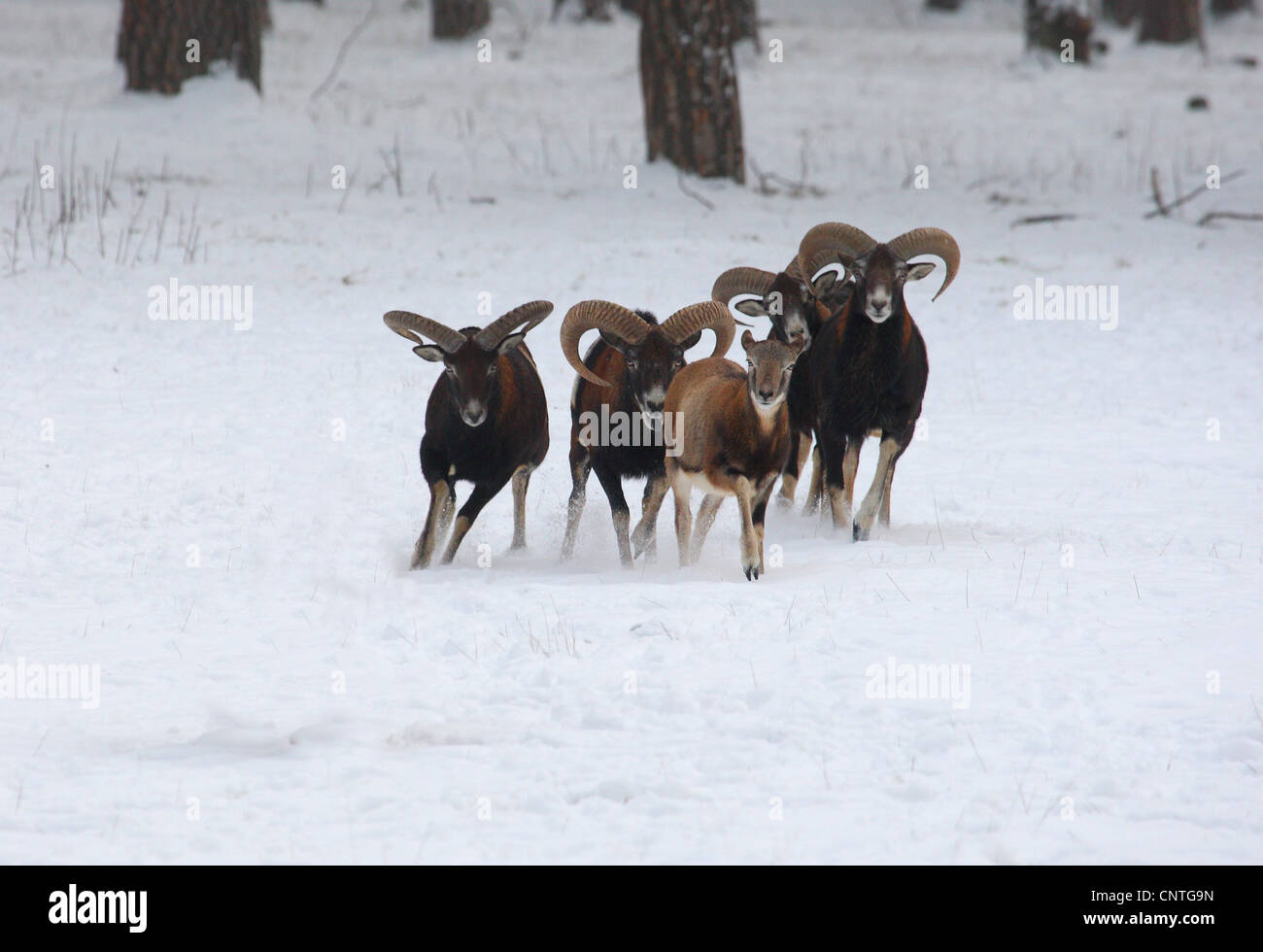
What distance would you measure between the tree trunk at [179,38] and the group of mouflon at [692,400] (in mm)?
13091

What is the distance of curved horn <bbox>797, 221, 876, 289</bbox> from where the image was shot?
11.3 m

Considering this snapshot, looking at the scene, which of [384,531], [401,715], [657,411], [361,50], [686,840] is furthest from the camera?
[361,50]

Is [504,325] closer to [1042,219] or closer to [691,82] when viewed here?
[691,82]

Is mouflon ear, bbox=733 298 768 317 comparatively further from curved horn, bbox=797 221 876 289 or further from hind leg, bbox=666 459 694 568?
hind leg, bbox=666 459 694 568

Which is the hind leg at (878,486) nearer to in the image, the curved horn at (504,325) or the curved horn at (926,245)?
the curved horn at (926,245)

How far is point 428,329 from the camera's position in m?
10.4

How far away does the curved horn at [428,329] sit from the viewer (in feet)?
33.9

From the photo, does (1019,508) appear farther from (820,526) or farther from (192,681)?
(192,681)

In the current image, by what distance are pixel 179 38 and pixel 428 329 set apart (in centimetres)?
1385

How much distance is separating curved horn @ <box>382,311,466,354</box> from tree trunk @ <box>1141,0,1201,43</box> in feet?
94.2

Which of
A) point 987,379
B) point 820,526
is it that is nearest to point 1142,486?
point 820,526

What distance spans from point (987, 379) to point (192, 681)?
413 inches

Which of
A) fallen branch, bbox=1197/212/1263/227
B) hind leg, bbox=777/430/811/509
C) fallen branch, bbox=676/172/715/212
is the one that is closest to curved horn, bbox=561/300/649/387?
hind leg, bbox=777/430/811/509

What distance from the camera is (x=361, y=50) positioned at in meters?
32.2
